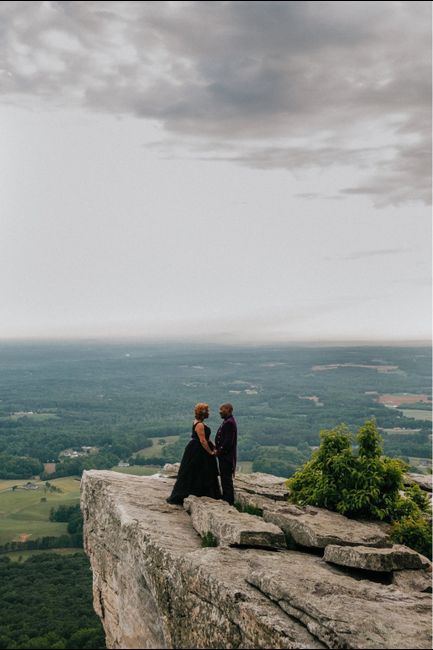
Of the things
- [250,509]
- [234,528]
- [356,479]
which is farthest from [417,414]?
[234,528]

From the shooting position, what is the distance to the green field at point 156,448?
15161cm

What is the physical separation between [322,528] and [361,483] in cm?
269

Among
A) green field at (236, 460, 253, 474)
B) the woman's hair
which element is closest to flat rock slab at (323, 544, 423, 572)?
the woman's hair

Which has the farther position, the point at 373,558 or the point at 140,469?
the point at 140,469

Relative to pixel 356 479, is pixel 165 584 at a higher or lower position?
lower

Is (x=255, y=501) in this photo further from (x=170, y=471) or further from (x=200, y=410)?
(x=170, y=471)

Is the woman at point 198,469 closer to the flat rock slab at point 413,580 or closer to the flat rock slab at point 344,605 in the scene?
the flat rock slab at point 344,605

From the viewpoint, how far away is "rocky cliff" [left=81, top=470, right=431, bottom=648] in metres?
8.98

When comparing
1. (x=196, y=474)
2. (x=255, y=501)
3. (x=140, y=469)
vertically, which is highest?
(x=196, y=474)

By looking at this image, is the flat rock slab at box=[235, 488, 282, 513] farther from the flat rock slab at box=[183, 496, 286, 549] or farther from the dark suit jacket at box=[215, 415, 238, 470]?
the flat rock slab at box=[183, 496, 286, 549]

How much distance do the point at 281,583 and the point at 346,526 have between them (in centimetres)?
474

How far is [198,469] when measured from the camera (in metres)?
15.7

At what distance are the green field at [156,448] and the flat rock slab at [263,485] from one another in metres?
132

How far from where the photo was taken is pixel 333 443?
1656cm
